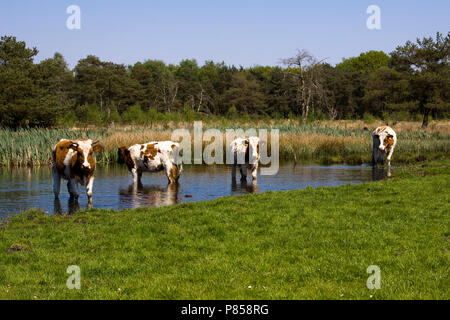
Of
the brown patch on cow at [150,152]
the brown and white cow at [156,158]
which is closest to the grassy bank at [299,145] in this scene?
the brown and white cow at [156,158]

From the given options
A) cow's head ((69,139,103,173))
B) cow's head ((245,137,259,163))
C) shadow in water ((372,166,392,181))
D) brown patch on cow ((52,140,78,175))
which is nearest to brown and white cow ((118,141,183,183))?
cow's head ((245,137,259,163))

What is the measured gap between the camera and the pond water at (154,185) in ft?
49.5

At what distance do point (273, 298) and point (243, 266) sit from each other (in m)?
1.36

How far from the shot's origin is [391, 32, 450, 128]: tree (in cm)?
4872

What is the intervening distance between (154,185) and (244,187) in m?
3.58

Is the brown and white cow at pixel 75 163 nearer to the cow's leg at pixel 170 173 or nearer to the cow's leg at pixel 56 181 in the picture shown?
the cow's leg at pixel 56 181

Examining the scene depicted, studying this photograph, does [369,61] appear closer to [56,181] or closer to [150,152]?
[150,152]

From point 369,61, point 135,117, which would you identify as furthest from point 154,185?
point 369,61

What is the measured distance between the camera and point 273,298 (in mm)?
6090

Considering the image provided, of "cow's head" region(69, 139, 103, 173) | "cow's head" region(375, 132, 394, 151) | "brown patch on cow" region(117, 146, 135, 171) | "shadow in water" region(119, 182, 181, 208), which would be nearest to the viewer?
"cow's head" region(69, 139, 103, 173)

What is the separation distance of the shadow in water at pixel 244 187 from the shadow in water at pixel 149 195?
82.9 inches

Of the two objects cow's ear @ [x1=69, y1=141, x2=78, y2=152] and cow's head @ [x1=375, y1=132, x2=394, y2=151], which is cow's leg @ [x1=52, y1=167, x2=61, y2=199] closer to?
cow's ear @ [x1=69, y1=141, x2=78, y2=152]

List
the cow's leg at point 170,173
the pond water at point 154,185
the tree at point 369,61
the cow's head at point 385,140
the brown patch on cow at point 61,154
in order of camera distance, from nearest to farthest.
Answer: the pond water at point 154,185
the brown patch on cow at point 61,154
the cow's leg at point 170,173
the cow's head at point 385,140
the tree at point 369,61
